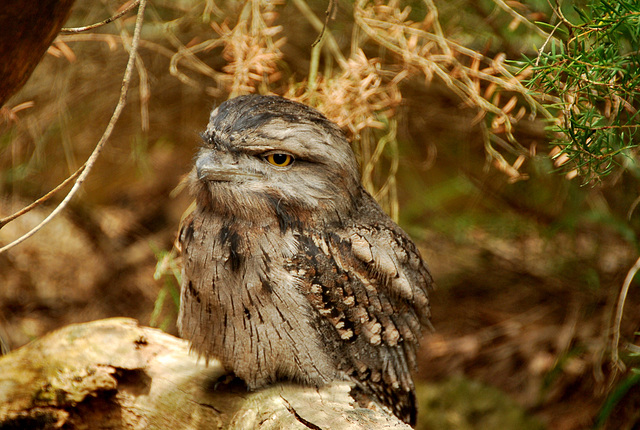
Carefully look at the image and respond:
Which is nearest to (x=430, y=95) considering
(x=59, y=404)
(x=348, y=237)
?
(x=348, y=237)

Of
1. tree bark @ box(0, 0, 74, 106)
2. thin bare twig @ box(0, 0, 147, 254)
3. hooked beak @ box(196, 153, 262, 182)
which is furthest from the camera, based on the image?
hooked beak @ box(196, 153, 262, 182)

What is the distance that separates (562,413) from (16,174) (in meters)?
3.40

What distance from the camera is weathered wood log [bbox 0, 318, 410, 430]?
195 cm

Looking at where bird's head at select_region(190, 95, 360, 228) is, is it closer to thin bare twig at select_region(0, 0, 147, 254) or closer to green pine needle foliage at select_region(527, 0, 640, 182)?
thin bare twig at select_region(0, 0, 147, 254)

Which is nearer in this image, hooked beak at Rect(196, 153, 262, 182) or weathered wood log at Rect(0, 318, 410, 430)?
hooked beak at Rect(196, 153, 262, 182)

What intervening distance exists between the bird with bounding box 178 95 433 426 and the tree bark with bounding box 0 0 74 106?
1.69 feet

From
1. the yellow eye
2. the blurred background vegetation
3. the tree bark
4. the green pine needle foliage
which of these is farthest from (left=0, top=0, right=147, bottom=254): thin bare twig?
the green pine needle foliage

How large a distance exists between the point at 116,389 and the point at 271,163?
3.30 feet

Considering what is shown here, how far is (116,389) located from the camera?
2.05 m

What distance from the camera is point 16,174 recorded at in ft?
11.1

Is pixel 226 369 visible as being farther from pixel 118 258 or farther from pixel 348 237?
pixel 118 258

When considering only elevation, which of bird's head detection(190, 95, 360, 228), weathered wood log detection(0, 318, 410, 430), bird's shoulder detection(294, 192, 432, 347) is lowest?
weathered wood log detection(0, 318, 410, 430)

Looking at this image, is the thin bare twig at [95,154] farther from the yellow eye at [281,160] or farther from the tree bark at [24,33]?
the yellow eye at [281,160]

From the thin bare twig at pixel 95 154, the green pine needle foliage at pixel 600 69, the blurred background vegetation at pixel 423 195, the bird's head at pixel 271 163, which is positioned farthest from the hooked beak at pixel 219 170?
the green pine needle foliage at pixel 600 69
